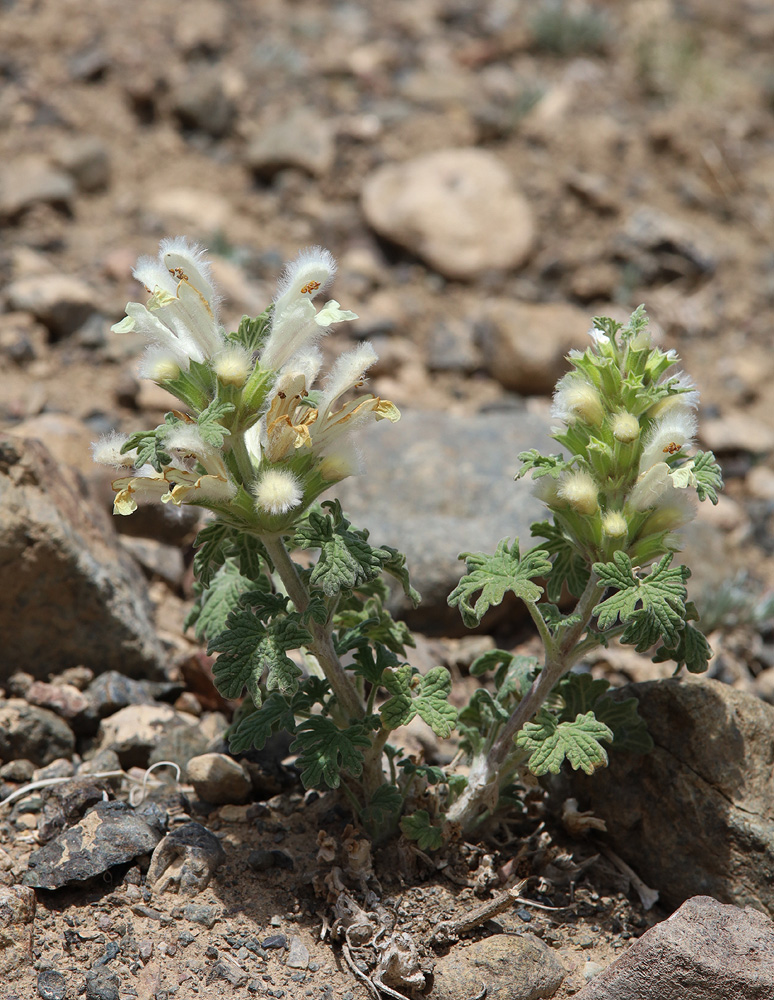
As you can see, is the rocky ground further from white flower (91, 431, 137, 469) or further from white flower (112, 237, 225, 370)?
white flower (112, 237, 225, 370)

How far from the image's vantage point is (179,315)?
9.25 ft

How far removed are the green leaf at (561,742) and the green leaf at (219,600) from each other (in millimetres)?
1057

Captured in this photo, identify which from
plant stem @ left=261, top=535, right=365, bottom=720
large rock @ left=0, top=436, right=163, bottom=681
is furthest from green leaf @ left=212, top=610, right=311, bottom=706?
large rock @ left=0, top=436, right=163, bottom=681

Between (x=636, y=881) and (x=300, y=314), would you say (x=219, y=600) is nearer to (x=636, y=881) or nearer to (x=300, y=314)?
(x=300, y=314)

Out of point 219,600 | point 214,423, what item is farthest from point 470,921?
point 214,423

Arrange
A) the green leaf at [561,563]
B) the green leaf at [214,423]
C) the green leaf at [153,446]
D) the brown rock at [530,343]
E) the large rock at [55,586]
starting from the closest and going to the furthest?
the green leaf at [214,423]
the green leaf at [153,446]
the green leaf at [561,563]
the large rock at [55,586]
the brown rock at [530,343]

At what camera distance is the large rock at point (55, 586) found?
3936 millimetres

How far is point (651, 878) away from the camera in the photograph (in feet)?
11.4

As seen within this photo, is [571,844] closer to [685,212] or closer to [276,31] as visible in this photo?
[685,212]

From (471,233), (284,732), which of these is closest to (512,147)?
(471,233)

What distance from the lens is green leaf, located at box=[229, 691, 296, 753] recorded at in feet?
9.54

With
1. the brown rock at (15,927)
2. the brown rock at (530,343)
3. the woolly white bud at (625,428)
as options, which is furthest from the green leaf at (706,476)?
the brown rock at (530,343)

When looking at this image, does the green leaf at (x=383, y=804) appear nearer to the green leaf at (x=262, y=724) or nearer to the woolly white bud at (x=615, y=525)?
the green leaf at (x=262, y=724)

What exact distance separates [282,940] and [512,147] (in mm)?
7345
